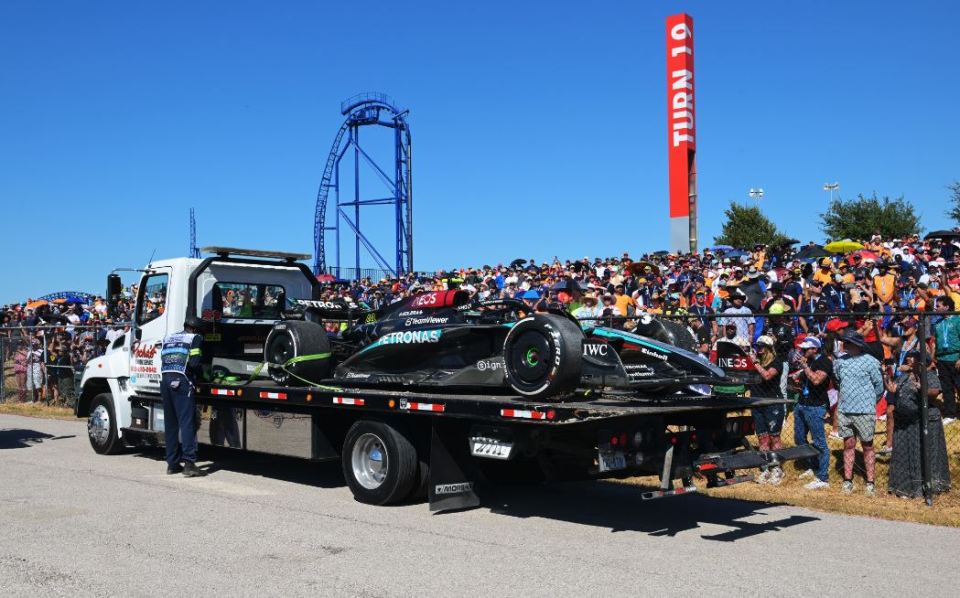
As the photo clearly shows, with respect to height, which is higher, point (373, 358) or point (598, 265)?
point (598, 265)

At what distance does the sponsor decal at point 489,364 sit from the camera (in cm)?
810

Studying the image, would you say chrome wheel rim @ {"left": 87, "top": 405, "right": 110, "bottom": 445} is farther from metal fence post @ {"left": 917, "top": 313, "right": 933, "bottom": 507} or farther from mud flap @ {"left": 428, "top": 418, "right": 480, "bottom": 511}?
metal fence post @ {"left": 917, "top": 313, "right": 933, "bottom": 507}

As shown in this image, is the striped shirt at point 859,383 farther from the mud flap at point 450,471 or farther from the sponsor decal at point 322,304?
the sponsor decal at point 322,304

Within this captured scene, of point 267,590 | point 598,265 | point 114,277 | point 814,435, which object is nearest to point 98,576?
point 267,590

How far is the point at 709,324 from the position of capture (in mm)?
12641

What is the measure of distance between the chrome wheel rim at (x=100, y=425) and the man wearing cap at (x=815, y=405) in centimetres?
863

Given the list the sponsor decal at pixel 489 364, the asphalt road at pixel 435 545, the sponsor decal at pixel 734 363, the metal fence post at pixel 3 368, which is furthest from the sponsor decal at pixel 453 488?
the metal fence post at pixel 3 368

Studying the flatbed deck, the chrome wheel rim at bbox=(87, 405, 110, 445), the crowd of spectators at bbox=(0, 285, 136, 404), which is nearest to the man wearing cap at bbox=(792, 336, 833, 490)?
the flatbed deck

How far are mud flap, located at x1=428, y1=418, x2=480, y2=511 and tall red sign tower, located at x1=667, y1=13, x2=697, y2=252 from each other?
69.4 feet

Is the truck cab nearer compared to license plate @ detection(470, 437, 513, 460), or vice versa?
license plate @ detection(470, 437, 513, 460)

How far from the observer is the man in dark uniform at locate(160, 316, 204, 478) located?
33.7 feet

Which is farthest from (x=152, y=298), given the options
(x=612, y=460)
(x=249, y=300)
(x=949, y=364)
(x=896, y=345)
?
(x=949, y=364)

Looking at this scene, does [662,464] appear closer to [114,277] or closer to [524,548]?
[524,548]

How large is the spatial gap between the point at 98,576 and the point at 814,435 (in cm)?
716
